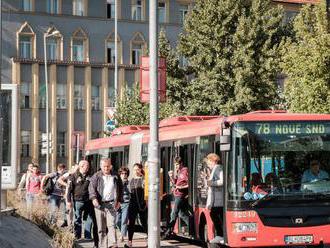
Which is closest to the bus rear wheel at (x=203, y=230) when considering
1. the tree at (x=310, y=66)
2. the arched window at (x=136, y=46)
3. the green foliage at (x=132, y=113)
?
the tree at (x=310, y=66)

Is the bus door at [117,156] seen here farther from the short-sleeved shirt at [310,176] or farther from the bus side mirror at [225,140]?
the short-sleeved shirt at [310,176]

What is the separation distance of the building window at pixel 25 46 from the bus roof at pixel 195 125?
3525 centimetres

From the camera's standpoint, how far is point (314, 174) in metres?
15.0

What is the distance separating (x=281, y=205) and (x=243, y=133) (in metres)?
1.45

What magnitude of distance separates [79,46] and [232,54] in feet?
89.3

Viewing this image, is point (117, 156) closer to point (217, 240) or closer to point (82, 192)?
point (82, 192)

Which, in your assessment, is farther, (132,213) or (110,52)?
(110,52)

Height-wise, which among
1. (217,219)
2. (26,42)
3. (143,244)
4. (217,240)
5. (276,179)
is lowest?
(143,244)

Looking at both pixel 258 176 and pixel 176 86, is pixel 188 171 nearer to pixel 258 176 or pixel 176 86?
pixel 258 176

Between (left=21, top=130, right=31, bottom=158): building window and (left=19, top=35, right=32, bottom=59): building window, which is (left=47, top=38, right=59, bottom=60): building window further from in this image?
(left=21, top=130, right=31, bottom=158): building window

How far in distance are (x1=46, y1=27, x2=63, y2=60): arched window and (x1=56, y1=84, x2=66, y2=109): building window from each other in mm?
2228

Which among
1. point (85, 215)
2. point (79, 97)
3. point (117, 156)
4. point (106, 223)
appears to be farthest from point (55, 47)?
point (106, 223)

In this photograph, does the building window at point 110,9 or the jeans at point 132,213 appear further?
the building window at point 110,9

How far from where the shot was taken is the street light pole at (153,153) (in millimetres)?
15656
